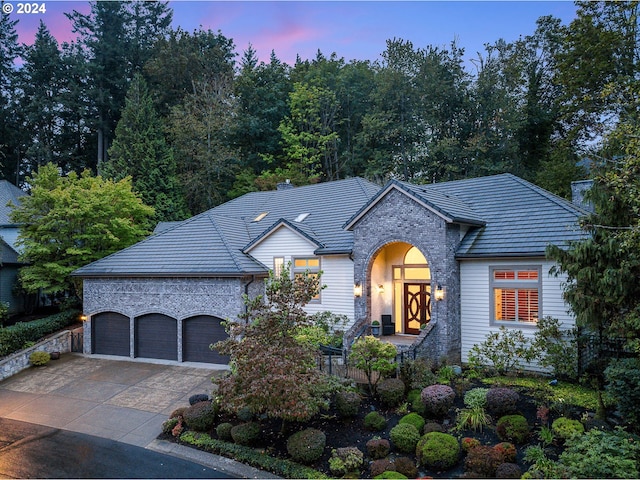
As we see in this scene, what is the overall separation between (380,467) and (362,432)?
71.8 inches

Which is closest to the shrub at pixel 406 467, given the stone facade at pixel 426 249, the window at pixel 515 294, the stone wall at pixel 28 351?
the stone facade at pixel 426 249

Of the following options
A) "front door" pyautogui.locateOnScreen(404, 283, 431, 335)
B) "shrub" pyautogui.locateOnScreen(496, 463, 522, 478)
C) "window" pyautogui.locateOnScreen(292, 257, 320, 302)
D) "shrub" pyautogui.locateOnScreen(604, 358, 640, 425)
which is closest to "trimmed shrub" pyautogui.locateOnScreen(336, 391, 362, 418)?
"shrub" pyautogui.locateOnScreen(496, 463, 522, 478)

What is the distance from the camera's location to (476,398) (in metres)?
10.9

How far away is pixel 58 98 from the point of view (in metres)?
43.2

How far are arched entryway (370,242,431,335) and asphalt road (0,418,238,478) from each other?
9.28m

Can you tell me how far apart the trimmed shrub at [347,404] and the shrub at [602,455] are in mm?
4586

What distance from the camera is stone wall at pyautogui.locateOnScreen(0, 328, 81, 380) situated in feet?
57.2

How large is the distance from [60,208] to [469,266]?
59.3 feet

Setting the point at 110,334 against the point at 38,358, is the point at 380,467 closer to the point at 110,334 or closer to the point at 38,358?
the point at 110,334

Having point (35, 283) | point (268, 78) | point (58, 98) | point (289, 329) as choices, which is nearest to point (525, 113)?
point (268, 78)

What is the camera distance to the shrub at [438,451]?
889 centimetres

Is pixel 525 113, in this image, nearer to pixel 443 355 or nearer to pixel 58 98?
pixel 443 355

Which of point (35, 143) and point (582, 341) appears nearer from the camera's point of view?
point (582, 341)

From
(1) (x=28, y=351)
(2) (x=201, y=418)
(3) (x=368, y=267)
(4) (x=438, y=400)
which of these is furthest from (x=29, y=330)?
(4) (x=438, y=400)
